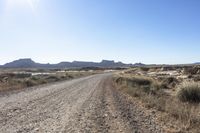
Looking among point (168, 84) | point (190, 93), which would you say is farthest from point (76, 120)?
point (168, 84)

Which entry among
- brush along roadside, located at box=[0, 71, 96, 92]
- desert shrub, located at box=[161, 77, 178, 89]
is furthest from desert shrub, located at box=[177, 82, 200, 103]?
brush along roadside, located at box=[0, 71, 96, 92]

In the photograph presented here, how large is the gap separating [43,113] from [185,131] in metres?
7.14

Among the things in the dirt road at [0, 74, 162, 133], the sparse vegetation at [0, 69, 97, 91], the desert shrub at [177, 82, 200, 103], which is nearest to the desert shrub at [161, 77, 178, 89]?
the desert shrub at [177, 82, 200, 103]

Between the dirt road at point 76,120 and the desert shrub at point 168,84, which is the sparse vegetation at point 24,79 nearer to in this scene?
the desert shrub at point 168,84

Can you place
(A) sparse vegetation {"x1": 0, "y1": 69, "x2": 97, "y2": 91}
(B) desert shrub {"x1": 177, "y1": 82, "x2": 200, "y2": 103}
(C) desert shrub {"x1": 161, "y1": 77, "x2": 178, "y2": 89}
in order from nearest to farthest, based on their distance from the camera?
(B) desert shrub {"x1": 177, "y1": 82, "x2": 200, "y2": 103}
(C) desert shrub {"x1": 161, "y1": 77, "x2": 178, "y2": 89}
(A) sparse vegetation {"x1": 0, "y1": 69, "x2": 97, "y2": 91}

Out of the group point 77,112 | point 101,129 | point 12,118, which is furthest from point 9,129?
point 77,112

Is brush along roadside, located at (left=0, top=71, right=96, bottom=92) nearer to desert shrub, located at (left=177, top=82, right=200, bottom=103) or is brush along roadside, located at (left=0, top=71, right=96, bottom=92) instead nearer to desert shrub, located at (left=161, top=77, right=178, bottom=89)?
desert shrub, located at (left=161, top=77, right=178, bottom=89)

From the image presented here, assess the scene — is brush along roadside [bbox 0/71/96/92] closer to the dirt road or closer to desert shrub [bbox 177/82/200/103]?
the dirt road

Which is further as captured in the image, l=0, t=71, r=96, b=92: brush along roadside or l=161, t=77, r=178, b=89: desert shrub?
l=0, t=71, r=96, b=92: brush along roadside

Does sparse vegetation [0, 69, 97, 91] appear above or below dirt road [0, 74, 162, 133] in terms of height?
below

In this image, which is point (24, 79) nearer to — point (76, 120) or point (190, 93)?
point (190, 93)

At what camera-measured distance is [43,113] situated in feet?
47.4

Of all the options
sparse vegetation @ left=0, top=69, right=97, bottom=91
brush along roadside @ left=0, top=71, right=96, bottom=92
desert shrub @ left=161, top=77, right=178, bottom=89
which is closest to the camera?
desert shrub @ left=161, top=77, right=178, bottom=89

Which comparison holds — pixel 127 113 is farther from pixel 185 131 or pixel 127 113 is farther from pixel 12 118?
pixel 12 118
